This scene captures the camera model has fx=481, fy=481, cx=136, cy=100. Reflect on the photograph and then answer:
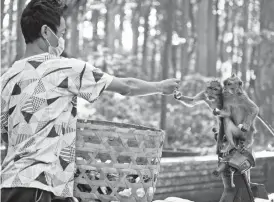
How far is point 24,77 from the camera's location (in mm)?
1779

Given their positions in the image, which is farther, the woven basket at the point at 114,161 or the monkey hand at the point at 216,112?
the monkey hand at the point at 216,112

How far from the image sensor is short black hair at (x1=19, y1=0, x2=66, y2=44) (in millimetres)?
1799

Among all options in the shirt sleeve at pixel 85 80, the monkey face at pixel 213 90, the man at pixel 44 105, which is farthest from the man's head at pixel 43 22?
the monkey face at pixel 213 90

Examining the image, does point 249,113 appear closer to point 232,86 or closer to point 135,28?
point 232,86

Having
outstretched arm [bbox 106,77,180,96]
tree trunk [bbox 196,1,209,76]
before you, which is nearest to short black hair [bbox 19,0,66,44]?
outstretched arm [bbox 106,77,180,96]

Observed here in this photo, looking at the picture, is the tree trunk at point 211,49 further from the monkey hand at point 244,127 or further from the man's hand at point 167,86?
the man's hand at point 167,86

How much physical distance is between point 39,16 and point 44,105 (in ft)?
1.11

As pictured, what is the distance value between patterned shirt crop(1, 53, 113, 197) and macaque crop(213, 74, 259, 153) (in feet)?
4.10

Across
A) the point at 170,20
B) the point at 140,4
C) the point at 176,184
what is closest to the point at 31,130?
the point at 176,184

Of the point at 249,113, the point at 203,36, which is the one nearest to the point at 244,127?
the point at 249,113

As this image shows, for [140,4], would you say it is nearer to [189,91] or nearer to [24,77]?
[189,91]

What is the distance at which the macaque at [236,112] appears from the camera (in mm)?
2840

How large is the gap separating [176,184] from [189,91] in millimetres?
9385

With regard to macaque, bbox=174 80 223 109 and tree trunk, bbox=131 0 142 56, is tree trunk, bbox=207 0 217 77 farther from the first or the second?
macaque, bbox=174 80 223 109
